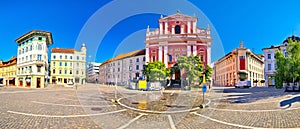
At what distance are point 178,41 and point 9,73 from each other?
51189 mm

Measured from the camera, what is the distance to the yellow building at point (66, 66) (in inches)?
2574

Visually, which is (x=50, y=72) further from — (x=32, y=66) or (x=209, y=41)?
(x=209, y=41)

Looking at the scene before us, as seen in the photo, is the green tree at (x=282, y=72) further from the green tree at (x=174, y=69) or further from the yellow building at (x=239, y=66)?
the yellow building at (x=239, y=66)

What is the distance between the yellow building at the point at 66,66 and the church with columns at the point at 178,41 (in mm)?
27398

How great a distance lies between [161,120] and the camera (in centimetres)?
927

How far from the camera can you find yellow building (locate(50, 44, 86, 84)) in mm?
65375

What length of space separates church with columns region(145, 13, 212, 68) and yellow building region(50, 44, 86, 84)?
27.4 meters

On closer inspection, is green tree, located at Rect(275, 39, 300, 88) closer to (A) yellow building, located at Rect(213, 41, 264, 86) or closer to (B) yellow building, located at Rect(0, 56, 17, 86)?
(A) yellow building, located at Rect(213, 41, 264, 86)

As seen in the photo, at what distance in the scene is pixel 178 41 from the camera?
161 feet

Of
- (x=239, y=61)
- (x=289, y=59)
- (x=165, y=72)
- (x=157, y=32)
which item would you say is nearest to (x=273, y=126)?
(x=289, y=59)

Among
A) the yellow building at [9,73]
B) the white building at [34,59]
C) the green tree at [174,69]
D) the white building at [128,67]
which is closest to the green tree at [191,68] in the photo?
the green tree at [174,69]

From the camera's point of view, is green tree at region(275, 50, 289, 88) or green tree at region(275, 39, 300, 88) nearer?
green tree at region(275, 39, 300, 88)

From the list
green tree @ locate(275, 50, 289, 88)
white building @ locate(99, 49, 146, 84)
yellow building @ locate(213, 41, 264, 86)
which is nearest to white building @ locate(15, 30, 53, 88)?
white building @ locate(99, 49, 146, 84)

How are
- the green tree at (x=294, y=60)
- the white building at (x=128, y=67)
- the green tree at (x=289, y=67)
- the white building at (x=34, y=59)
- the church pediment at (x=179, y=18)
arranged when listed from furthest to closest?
the white building at (x=128, y=67), the church pediment at (x=179, y=18), the white building at (x=34, y=59), the green tree at (x=289, y=67), the green tree at (x=294, y=60)
